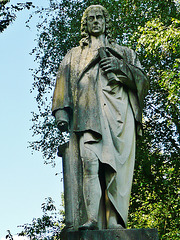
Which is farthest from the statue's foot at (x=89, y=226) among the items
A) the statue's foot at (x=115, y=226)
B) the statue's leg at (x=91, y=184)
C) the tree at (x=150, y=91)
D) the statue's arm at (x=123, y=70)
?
the tree at (x=150, y=91)

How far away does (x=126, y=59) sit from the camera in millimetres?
6953

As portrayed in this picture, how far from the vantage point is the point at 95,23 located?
6.98m

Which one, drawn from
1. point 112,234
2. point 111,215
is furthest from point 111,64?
point 112,234

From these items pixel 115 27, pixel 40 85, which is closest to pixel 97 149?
pixel 115 27

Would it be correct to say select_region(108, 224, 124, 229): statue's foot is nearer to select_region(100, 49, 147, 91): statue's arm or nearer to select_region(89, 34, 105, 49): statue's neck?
select_region(100, 49, 147, 91): statue's arm

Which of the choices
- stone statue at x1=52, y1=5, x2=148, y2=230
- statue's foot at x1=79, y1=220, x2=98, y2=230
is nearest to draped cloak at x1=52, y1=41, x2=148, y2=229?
stone statue at x1=52, y1=5, x2=148, y2=230

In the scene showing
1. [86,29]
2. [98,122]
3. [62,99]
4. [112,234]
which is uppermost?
[86,29]

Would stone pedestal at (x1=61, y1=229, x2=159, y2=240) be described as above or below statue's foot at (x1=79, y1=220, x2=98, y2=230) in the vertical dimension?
below

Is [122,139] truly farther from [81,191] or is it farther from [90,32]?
[90,32]

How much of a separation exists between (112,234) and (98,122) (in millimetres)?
1373

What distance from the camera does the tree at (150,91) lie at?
55.3 feet

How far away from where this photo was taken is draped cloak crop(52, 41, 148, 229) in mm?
6129

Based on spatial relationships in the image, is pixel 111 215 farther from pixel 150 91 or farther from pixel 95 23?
pixel 150 91

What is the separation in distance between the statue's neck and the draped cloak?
80mm
